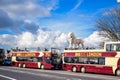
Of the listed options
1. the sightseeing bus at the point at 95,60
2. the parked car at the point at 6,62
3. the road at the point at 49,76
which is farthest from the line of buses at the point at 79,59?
the parked car at the point at 6,62

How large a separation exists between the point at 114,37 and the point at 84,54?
1688 centimetres

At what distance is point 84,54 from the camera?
123ft

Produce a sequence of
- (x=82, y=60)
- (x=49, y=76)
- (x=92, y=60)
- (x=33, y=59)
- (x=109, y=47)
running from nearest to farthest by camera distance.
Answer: (x=49, y=76)
(x=109, y=47)
(x=92, y=60)
(x=82, y=60)
(x=33, y=59)

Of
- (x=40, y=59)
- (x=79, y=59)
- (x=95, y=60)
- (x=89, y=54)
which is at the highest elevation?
(x=89, y=54)

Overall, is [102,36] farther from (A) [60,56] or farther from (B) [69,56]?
(B) [69,56]

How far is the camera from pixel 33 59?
48562 millimetres

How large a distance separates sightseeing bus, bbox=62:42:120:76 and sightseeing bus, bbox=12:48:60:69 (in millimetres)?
4206

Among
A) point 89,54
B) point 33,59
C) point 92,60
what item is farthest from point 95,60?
point 33,59

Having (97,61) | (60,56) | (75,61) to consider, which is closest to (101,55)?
(97,61)

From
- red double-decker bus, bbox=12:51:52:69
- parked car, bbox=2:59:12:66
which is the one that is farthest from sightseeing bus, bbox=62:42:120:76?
parked car, bbox=2:59:12:66

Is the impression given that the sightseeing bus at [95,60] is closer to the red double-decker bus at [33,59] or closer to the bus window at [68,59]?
the bus window at [68,59]

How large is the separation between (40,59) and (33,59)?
240cm

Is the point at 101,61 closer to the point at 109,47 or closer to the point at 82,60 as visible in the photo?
the point at 109,47

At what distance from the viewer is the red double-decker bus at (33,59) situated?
45.2 meters
